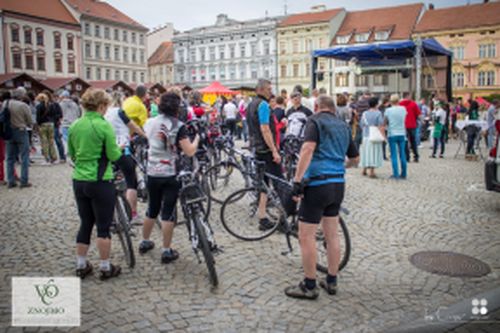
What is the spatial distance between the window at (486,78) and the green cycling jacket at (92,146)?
57.9 meters

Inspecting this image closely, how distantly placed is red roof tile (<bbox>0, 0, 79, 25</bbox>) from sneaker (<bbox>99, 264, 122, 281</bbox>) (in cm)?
3835

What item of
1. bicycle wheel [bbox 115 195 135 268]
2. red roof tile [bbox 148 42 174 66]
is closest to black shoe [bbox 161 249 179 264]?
bicycle wheel [bbox 115 195 135 268]

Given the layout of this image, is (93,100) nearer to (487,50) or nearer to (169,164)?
(169,164)

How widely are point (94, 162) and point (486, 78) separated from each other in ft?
191

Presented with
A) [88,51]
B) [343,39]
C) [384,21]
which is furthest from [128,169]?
[88,51]

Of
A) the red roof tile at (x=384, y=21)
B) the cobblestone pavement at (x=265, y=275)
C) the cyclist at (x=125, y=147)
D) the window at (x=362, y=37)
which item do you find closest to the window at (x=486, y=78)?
the red roof tile at (x=384, y=21)

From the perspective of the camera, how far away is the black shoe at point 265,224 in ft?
19.5

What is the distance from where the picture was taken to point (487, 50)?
172 feet

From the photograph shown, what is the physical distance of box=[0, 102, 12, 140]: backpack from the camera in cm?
917

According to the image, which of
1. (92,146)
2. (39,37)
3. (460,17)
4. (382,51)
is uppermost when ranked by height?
(460,17)

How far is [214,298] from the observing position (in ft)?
13.5

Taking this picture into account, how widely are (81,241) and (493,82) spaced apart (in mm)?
58196

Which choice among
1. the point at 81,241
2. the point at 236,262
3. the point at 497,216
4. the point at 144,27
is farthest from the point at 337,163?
the point at 144,27

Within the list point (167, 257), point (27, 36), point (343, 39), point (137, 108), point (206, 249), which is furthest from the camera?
point (343, 39)
